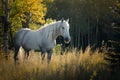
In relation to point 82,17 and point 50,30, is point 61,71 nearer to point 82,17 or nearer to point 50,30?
point 50,30

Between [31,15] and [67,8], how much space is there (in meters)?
38.8

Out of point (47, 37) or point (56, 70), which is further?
point (47, 37)

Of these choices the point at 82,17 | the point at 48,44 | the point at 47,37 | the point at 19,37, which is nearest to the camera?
the point at 48,44

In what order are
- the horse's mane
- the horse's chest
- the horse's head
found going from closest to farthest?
the horse's head, the horse's chest, the horse's mane

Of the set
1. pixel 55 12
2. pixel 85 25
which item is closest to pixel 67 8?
pixel 55 12

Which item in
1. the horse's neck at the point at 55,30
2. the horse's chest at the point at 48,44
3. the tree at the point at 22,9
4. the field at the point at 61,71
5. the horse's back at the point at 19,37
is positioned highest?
the tree at the point at 22,9

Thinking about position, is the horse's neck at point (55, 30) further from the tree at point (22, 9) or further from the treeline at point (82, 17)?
the treeline at point (82, 17)

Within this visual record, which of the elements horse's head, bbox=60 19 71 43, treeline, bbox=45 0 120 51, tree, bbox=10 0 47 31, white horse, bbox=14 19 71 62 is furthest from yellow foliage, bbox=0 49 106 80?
treeline, bbox=45 0 120 51

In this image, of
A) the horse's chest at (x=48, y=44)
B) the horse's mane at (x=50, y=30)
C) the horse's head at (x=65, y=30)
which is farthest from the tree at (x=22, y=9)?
the horse's head at (x=65, y=30)

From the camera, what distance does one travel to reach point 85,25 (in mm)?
54375

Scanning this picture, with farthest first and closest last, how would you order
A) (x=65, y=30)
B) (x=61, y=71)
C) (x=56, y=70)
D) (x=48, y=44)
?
1. (x=48, y=44)
2. (x=65, y=30)
3. (x=56, y=70)
4. (x=61, y=71)

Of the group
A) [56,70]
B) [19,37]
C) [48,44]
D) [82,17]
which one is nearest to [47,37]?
[48,44]

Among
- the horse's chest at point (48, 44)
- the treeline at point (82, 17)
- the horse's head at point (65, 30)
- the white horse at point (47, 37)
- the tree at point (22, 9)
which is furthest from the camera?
the treeline at point (82, 17)

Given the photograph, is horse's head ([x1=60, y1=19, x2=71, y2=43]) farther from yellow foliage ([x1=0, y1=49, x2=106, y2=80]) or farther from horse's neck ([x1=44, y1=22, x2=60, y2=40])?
yellow foliage ([x1=0, y1=49, x2=106, y2=80])
